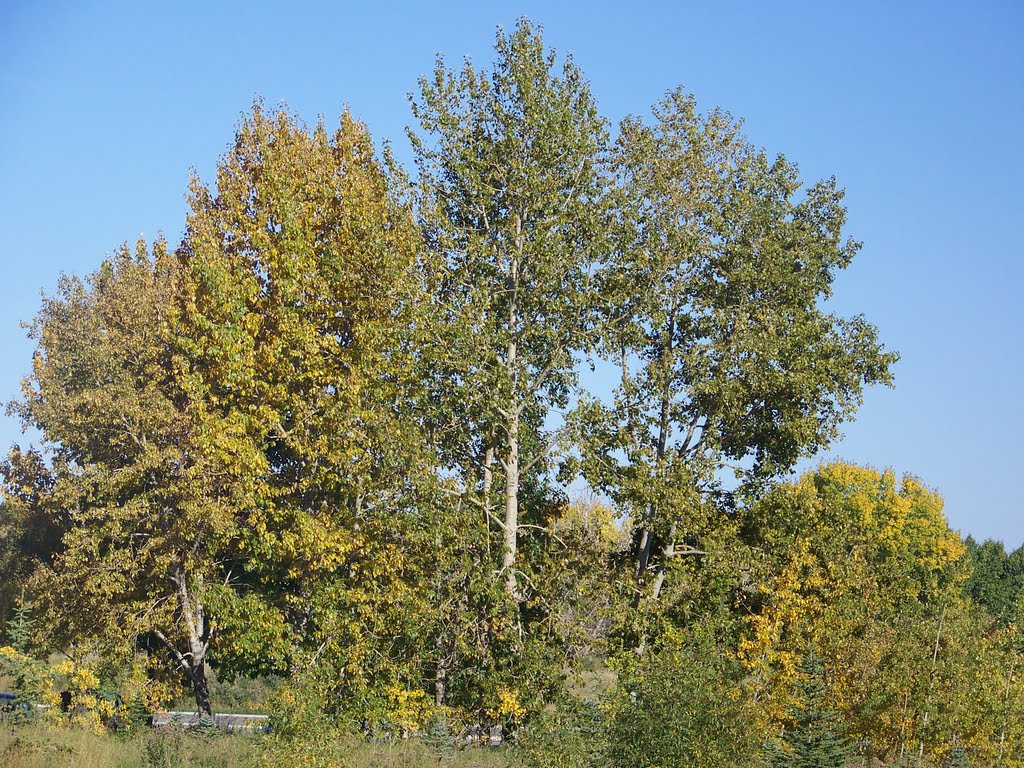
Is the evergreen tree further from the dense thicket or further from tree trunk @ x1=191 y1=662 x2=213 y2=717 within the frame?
tree trunk @ x1=191 y1=662 x2=213 y2=717

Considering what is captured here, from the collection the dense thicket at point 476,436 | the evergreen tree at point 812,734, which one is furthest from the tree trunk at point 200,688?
the evergreen tree at point 812,734

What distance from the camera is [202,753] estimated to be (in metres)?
20.6

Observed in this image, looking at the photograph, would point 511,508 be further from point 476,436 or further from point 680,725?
point 680,725

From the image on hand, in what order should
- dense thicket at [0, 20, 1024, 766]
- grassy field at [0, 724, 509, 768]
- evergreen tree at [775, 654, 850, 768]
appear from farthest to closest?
1. dense thicket at [0, 20, 1024, 766]
2. evergreen tree at [775, 654, 850, 768]
3. grassy field at [0, 724, 509, 768]

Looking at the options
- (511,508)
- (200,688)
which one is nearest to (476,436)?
(511,508)

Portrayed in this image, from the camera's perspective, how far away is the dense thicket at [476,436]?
29688 mm

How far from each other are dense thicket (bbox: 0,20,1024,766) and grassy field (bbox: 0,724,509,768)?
5.66m

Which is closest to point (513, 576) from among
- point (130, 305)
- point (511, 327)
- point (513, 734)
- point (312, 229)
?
point (513, 734)

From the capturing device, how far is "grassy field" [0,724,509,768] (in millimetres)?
18364

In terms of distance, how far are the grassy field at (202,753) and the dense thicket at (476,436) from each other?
5657mm

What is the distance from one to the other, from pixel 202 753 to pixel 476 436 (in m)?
12.9

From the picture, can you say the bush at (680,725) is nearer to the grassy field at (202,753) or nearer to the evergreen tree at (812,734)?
the grassy field at (202,753)

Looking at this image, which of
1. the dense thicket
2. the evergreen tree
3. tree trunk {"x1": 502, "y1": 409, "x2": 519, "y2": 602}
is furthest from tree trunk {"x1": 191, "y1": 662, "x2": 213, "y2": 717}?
the evergreen tree

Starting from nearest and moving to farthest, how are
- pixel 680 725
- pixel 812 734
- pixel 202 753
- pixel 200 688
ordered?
pixel 680 725 → pixel 202 753 → pixel 812 734 → pixel 200 688
